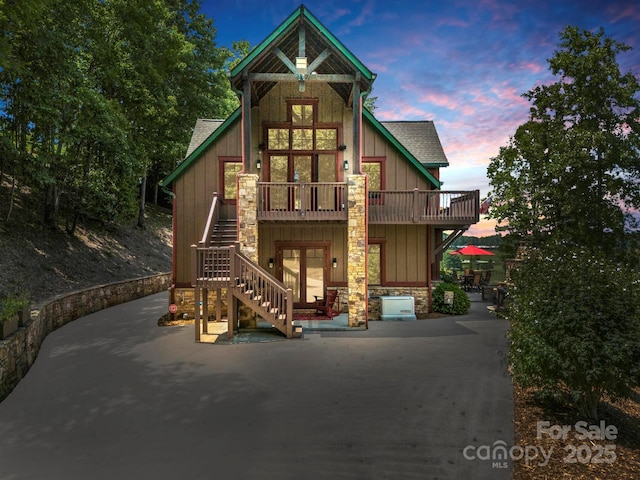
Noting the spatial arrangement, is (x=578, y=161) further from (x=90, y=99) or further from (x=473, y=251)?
(x=90, y=99)

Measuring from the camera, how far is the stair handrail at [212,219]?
453 inches

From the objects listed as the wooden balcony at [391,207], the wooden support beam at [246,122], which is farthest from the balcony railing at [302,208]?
the wooden support beam at [246,122]

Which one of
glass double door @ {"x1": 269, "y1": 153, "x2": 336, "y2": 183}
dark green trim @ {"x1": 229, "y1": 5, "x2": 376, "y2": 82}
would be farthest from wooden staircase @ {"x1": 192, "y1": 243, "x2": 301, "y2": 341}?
dark green trim @ {"x1": 229, "y1": 5, "x2": 376, "y2": 82}

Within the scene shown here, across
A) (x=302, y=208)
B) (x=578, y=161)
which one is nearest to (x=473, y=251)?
(x=578, y=161)

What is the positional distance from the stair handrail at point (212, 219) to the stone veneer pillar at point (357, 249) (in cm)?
478

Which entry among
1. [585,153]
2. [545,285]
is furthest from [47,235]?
[585,153]

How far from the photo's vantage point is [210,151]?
14.1m

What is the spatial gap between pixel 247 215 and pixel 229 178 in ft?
9.84

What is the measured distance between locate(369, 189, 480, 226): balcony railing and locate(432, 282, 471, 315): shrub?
2981 mm

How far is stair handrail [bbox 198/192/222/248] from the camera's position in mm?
11512

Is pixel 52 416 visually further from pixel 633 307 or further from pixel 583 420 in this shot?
pixel 633 307

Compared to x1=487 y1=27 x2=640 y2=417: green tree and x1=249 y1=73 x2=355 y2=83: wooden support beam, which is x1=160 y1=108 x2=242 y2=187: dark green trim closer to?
x1=249 y1=73 x2=355 y2=83: wooden support beam

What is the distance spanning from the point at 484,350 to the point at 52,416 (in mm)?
9441

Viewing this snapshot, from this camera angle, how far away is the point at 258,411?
19.2ft
